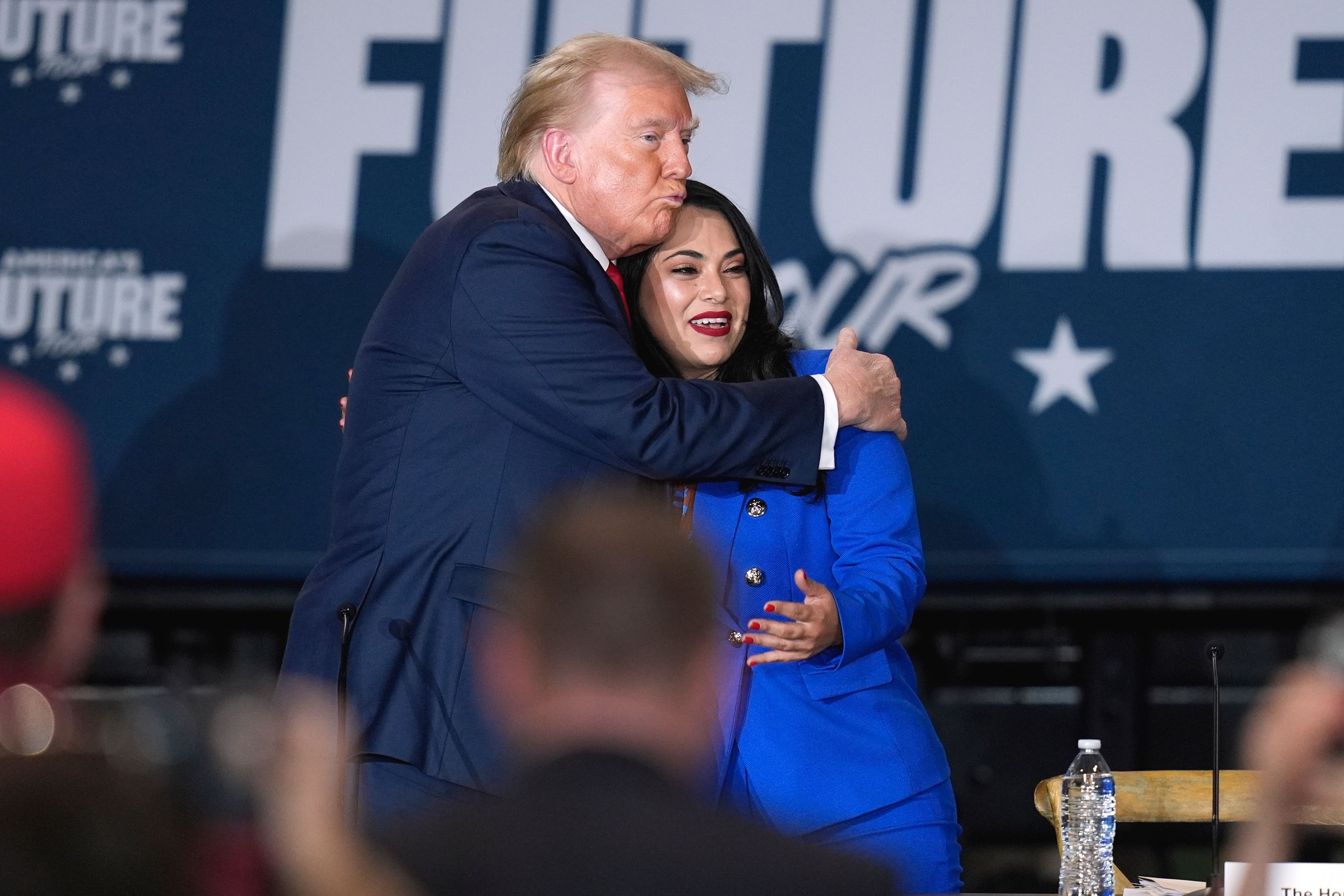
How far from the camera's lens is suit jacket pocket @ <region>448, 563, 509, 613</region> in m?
2.49

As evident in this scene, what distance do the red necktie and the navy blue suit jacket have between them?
0.33ft

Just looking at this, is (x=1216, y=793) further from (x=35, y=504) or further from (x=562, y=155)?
(x=35, y=504)

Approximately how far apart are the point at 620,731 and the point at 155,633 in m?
Answer: 3.82

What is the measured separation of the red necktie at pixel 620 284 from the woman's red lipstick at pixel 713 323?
13 cm

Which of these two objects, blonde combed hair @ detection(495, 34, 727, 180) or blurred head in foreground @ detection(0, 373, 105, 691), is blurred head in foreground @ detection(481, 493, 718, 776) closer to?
blurred head in foreground @ detection(0, 373, 105, 691)

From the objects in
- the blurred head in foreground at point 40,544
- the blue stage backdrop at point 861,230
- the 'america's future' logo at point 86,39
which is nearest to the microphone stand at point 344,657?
the blurred head in foreground at point 40,544

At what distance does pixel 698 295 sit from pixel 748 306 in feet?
0.33

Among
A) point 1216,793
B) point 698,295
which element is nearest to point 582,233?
point 698,295

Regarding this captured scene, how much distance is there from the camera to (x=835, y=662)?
2.66m

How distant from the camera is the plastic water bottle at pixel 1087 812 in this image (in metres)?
3.11

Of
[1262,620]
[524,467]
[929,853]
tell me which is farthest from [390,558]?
[1262,620]

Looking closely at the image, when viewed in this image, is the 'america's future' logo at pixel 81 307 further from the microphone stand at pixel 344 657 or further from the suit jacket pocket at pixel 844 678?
the suit jacket pocket at pixel 844 678

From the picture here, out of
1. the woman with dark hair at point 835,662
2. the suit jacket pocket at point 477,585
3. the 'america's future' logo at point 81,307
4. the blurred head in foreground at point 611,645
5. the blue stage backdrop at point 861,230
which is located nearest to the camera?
the blurred head in foreground at point 611,645

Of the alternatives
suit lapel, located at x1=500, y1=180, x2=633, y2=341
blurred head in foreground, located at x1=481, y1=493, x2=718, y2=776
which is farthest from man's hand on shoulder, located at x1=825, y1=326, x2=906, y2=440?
blurred head in foreground, located at x1=481, y1=493, x2=718, y2=776
